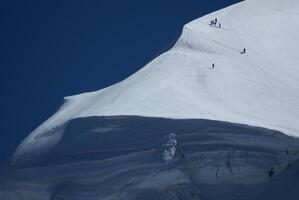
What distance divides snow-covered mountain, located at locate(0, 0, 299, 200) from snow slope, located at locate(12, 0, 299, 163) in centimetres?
6

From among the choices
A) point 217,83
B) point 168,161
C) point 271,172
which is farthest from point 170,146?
point 217,83

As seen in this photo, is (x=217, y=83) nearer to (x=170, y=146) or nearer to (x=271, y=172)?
(x=170, y=146)

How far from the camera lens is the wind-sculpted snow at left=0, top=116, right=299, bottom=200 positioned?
46.4 feet

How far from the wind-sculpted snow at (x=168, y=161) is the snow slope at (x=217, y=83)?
0.33m

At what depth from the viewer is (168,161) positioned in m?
14.4

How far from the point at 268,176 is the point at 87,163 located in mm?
4830

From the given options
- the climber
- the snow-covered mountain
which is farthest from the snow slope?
the climber

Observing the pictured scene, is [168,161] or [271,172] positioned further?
[168,161]

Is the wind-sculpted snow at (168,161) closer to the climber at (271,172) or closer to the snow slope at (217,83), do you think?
the climber at (271,172)

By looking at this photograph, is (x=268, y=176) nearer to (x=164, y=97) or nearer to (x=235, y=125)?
(x=235, y=125)

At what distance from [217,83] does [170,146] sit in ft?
11.4

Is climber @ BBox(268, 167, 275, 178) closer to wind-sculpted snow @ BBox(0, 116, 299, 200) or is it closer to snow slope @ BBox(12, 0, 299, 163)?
wind-sculpted snow @ BBox(0, 116, 299, 200)

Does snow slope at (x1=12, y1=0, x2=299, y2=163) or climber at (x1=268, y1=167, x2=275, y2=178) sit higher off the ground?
snow slope at (x1=12, y1=0, x2=299, y2=163)

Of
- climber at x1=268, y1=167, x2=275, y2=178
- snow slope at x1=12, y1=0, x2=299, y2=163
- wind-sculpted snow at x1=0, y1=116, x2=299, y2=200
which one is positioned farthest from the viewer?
snow slope at x1=12, y1=0, x2=299, y2=163
